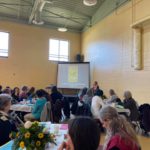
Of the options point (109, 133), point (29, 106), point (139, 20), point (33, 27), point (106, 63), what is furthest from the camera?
point (33, 27)

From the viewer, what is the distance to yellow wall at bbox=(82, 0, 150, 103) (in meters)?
7.25

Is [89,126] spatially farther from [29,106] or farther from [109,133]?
[29,106]

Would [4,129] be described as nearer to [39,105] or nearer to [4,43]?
[39,105]

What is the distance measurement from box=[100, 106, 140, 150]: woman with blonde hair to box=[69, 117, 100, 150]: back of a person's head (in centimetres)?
67

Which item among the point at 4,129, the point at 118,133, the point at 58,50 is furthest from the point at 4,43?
the point at 118,133

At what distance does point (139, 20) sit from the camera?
23.7 ft

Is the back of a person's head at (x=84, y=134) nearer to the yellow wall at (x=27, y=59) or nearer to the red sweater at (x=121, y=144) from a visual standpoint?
the red sweater at (x=121, y=144)

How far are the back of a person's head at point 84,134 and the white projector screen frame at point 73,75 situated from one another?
9549mm

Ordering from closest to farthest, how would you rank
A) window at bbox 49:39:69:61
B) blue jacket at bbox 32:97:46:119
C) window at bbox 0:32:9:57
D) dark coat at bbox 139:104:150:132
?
→ blue jacket at bbox 32:97:46:119
dark coat at bbox 139:104:150:132
window at bbox 0:32:9:57
window at bbox 49:39:69:61

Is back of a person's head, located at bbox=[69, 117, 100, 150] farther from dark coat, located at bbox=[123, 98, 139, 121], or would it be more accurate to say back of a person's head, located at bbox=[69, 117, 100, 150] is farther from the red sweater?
dark coat, located at bbox=[123, 98, 139, 121]

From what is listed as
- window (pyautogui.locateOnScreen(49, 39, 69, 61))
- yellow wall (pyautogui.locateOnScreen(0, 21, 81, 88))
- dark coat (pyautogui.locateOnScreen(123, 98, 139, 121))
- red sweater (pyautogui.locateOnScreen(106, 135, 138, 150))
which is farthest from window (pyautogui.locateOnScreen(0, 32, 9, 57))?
red sweater (pyautogui.locateOnScreen(106, 135, 138, 150))

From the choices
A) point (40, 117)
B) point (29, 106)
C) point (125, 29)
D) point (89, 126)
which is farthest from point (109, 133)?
point (125, 29)

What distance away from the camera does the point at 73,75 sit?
36.3 feet

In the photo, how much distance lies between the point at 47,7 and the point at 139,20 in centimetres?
437
